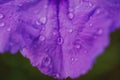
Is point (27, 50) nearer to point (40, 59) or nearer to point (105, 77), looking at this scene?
point (40, 59)

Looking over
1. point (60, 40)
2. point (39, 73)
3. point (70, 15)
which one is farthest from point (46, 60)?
point (39, 73)

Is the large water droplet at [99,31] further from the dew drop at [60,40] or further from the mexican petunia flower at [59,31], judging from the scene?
Result: the dew drop at [60,40]

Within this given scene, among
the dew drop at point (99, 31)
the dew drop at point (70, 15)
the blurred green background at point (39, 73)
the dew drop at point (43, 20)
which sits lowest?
the blurred green background at point (39, 73)

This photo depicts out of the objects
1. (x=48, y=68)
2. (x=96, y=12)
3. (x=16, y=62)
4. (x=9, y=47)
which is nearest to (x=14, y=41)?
(x=9, y=47)

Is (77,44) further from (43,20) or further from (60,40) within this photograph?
(43,20)

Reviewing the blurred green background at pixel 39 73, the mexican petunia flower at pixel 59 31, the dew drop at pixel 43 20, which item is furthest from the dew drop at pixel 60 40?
the blurred green background at pixel 39 73

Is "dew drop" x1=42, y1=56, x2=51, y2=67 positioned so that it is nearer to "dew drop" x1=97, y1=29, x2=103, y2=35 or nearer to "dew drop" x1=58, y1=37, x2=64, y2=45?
"dew drop" x1=58, y1=37, x2=64, y2=45

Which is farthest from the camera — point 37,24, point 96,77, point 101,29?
point 96,77
